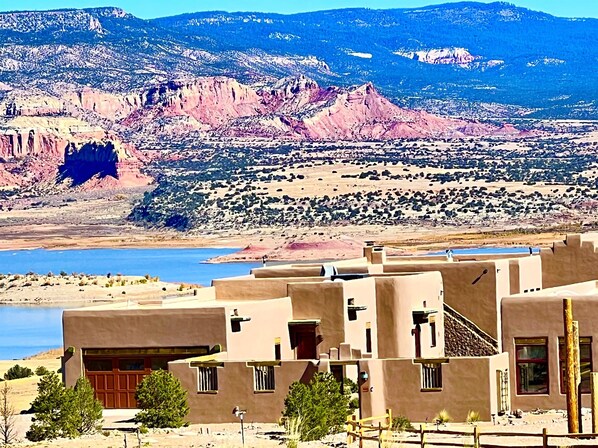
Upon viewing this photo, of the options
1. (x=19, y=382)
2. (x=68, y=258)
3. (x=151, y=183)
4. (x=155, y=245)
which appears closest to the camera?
(x=19, y=382)

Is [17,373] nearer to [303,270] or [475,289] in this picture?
[303,270]

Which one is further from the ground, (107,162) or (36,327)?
(107,162)

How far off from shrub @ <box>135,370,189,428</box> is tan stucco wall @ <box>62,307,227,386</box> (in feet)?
8.37

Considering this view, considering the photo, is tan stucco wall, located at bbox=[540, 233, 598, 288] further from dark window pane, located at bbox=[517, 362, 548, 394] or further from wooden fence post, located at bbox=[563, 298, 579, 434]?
wooden fence post, located at bbox=[563, 298, 579, 434]

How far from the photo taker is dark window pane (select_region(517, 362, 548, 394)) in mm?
33125

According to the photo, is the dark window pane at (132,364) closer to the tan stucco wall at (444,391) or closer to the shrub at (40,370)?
the tan stucco wall at (444,391)

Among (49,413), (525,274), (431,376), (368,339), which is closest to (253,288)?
(368,339)


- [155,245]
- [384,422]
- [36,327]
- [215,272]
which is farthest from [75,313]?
[155,245]

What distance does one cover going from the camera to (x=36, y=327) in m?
69.5

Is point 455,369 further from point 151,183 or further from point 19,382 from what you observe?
point 151,183

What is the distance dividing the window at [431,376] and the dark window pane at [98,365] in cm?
639

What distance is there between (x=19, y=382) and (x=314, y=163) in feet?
400

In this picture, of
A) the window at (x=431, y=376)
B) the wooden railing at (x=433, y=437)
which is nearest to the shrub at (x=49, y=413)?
the wooden railing at (x=433, y=437)

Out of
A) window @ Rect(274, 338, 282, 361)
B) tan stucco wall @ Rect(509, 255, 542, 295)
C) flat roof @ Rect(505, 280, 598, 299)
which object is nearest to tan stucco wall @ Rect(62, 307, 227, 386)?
window @ Rect(274, 338, 282, 361)
